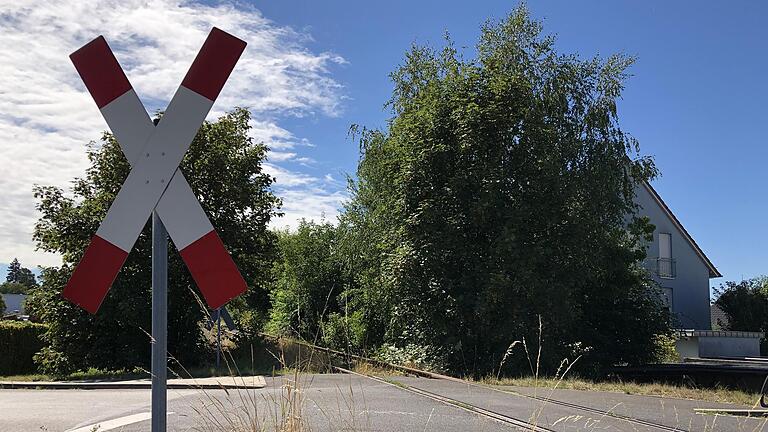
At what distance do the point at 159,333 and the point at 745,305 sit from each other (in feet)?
158

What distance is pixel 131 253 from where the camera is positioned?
2134 cm

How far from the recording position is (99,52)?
123 inches

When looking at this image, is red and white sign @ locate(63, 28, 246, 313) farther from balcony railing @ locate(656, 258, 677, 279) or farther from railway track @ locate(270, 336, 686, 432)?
balcony railing @ locate(656, 258, 677, 279)

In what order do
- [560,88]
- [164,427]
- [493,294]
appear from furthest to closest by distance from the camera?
1. [560,88]
2. [493,294]
3. [164,427]

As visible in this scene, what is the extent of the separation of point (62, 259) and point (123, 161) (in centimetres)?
337

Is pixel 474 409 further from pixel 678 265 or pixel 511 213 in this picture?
pixel 678 265

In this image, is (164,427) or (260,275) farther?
(260,275)

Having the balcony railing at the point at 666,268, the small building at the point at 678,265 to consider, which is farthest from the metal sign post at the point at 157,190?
→ the balcony railing at the point at 666,268

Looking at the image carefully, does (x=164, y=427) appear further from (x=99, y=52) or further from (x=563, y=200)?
(x=563, y=200)

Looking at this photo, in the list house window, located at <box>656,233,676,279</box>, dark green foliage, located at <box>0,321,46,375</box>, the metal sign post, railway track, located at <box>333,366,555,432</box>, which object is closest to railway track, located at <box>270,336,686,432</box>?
railway track, located at <box>333,366,555,432</box>

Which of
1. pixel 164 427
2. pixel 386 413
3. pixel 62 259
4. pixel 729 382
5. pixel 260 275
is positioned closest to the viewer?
pixel 164 427

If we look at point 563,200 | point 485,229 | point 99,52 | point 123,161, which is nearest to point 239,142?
point 123,161

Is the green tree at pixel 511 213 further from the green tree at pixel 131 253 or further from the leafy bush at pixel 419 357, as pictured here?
the green tree at pixel 131 253

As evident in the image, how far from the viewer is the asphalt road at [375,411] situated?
809 cm
